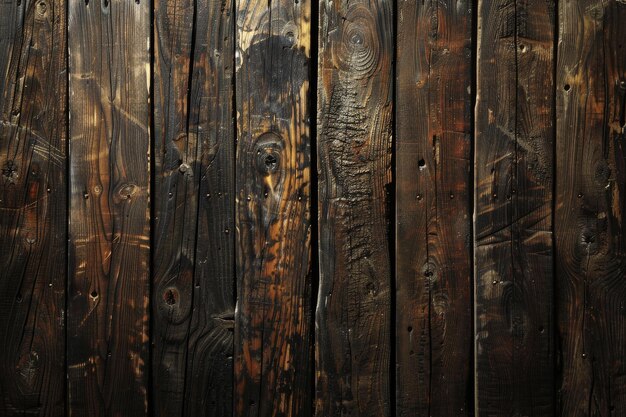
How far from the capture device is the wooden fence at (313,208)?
1882 mm

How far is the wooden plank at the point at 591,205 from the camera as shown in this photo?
6.13 ft

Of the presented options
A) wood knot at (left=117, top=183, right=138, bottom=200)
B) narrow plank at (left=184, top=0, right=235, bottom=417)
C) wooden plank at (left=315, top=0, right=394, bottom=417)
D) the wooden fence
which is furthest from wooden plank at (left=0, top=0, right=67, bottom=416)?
wooden plank at (left=315, top=0, right=394, bottom=417)

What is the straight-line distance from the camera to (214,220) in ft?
6.33

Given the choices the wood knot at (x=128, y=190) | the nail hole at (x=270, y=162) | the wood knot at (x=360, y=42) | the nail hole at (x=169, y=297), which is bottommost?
the nail hole at (x=169, y=297)

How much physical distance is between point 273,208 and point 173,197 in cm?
36

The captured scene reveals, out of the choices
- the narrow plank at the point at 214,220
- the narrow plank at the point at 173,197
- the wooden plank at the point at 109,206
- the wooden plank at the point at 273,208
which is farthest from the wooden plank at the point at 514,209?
the wooden plank at the point at 109,206

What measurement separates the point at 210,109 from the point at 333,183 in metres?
0.51

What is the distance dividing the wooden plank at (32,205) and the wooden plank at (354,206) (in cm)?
94

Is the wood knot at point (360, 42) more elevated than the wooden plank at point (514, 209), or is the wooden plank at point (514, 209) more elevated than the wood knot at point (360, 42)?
the wood knot at point (360, 42)

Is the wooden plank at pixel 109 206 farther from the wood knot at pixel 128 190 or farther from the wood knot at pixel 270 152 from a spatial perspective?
the wood knot at pixel 270 152

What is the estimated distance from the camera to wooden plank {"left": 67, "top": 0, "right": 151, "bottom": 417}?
193 centimetres

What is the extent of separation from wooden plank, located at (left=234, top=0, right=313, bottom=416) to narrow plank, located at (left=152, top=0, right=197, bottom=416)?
0.58 feet

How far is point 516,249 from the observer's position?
1.89 metres

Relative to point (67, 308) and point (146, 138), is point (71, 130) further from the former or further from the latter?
point (67, 308)
